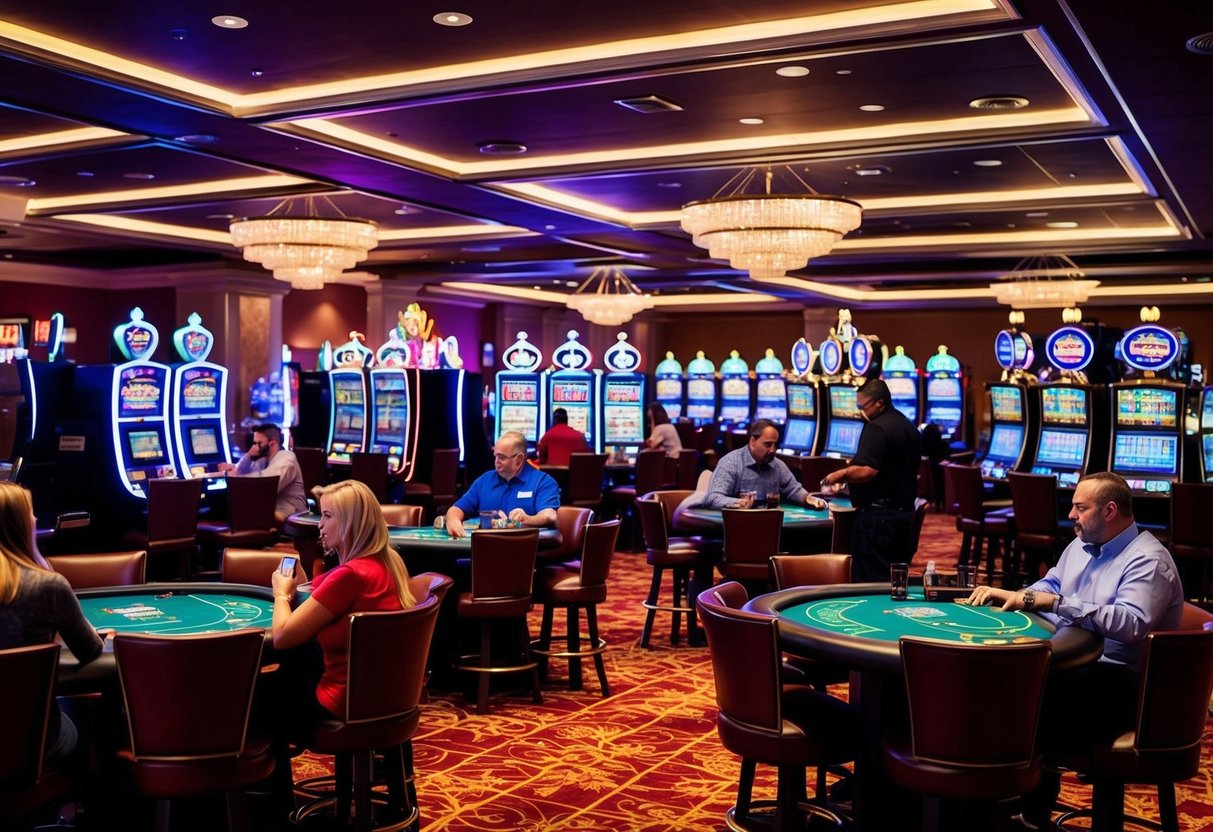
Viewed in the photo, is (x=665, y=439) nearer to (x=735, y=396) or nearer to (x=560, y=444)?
(x=560, y=444)

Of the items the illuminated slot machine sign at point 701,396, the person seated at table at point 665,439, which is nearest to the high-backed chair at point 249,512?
the person seated at table at point 665,439

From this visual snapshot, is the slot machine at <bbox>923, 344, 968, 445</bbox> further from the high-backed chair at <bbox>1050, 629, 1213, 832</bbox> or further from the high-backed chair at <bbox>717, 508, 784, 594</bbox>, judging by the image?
the high-backed chair at <bbox>1050, 629, 1213, 832</bbox>

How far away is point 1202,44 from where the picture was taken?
4730 mm

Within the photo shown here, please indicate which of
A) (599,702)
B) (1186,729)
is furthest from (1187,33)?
(599,702)

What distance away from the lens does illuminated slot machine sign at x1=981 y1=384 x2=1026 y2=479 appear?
9.73 m

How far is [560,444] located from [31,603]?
303 inches

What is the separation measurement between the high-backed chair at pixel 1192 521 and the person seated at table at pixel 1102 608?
4.07 meters

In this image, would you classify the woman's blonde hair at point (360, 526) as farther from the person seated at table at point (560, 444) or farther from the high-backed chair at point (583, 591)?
the person seated at table at point (560, 444)

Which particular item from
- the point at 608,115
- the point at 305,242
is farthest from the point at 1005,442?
the point at 305,242

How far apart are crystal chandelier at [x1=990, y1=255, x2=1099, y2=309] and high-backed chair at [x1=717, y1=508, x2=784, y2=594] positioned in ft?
23.4

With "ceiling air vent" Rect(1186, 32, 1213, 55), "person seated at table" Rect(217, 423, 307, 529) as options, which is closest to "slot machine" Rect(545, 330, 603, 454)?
"person seated at table" Rect(217, 423, 307, 529)

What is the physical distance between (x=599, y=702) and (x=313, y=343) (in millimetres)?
11095

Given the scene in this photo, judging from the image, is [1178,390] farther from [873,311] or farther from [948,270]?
[873,311]

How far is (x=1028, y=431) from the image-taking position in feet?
30.7
